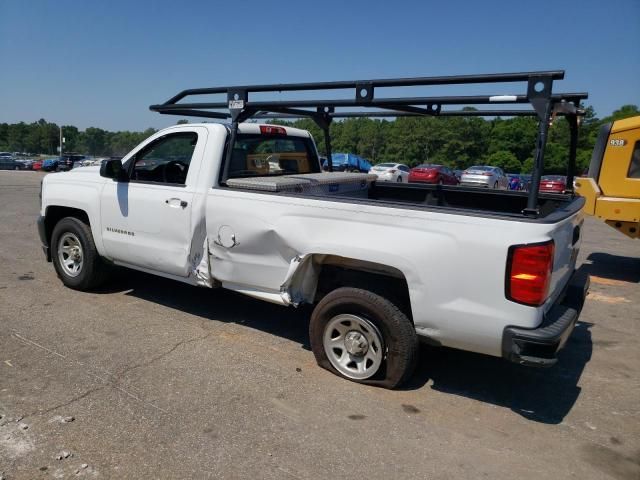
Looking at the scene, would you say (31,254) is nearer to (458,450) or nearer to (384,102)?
(384,102)

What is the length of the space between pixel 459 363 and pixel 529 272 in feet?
5.26

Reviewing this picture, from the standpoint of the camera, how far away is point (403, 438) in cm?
313

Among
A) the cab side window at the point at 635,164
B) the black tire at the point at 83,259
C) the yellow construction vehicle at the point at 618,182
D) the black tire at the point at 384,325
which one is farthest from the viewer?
the cab side window at the point at 635,164

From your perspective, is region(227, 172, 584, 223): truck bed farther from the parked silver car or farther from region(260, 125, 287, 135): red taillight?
the parked silver car

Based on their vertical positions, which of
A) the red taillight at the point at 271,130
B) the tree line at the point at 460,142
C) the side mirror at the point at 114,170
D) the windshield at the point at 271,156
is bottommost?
the side mirror at the point at 114,170

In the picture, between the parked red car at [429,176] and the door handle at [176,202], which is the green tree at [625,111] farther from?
the door handle at [176,202]

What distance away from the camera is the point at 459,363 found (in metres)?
4.36

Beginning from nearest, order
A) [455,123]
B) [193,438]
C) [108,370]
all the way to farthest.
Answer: [193,438]
[108,370]
[455,123]

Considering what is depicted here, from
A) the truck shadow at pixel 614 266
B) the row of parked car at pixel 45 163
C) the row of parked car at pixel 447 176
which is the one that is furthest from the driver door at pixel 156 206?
the row of parked car at pixel 45 163

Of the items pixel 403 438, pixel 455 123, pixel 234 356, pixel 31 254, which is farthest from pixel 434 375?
pixel 455 123

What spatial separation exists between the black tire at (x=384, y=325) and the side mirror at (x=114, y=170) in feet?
8.41

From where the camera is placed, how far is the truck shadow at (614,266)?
8.06 m

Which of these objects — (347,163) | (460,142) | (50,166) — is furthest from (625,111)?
(50,166)

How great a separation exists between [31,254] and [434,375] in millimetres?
6433
